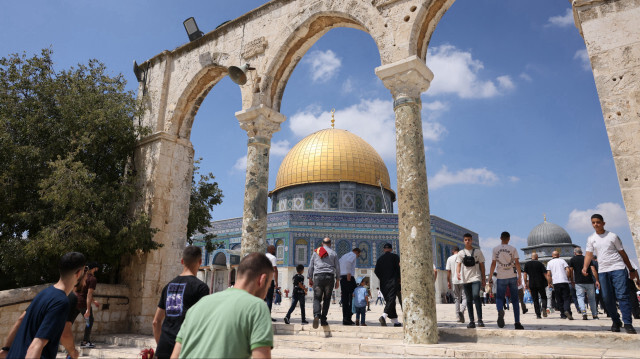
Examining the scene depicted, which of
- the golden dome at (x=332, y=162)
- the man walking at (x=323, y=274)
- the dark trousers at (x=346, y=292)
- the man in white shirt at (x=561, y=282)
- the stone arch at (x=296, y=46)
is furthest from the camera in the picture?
the golden dome at (x=332, y=162)

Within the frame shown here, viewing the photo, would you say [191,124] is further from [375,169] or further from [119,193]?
[375,169]

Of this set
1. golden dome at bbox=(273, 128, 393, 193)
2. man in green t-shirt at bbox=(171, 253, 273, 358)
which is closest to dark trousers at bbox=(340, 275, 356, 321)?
man in green t-shirt at bbox=(171, 253, 273, 358)

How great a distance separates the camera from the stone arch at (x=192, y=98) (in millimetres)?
8203

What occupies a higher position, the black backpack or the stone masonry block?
the stone masonry block

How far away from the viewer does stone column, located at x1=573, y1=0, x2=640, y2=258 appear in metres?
3.81

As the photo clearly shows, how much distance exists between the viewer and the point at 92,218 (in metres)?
6.66

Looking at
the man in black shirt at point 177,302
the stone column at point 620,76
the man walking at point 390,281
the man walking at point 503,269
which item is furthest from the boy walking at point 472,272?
the man in black shirt at point 177,302

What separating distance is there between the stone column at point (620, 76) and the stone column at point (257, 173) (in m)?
4.57

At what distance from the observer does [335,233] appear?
2411 cm

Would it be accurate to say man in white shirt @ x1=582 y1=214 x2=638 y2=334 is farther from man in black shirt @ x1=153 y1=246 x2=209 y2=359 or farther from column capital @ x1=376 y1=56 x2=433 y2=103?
man in black shirt @ x1=153 y1=246 x2=209 y2=359

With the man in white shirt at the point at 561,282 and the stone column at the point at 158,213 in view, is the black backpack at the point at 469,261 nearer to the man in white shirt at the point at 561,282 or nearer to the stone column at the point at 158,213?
the man in white shirt at the point at 561,282

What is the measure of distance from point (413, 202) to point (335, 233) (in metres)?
19.6

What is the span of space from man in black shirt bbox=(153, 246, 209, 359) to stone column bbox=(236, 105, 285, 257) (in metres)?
3.61

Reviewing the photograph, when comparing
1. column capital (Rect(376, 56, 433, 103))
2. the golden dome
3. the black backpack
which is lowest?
the black backpack
